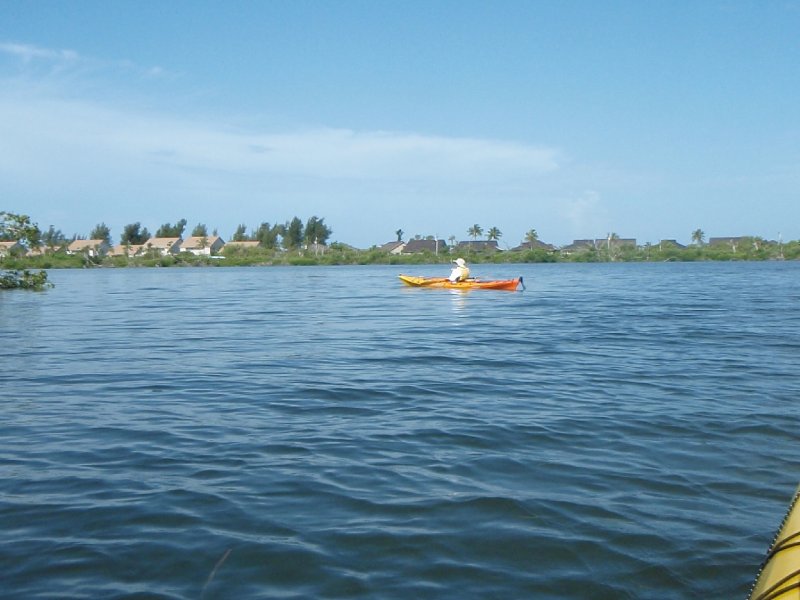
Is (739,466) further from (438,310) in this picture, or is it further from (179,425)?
(438,310)

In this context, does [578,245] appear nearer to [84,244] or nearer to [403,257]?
[403,257]

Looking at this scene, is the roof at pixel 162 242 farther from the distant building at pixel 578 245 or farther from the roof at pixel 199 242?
the distant building at pixel 578 245

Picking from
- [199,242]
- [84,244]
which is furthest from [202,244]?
[84,244]

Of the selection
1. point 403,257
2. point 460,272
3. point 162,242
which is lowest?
point 460,272

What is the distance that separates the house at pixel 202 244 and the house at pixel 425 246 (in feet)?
103

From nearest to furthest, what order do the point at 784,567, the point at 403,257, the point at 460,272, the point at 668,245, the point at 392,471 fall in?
the point at 784,567
the point at 392,471
the point at 460,272
the point at 403,257
the point at 668,245

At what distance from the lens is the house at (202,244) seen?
124 metres

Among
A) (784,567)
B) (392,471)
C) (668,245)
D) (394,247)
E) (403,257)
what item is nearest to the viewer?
(784,567)

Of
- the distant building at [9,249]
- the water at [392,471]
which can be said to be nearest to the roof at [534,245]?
the distant building at [9,249]

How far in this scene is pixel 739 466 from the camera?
21.4 feet

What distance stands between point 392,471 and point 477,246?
406 feet

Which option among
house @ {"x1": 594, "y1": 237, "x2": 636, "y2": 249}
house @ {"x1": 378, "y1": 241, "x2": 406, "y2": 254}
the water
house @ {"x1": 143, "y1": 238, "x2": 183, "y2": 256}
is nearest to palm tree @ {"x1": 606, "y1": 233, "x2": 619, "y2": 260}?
house @ {"x1": 594, "y1": 237, "x2": 636, "y2": 249}

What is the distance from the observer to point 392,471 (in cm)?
628

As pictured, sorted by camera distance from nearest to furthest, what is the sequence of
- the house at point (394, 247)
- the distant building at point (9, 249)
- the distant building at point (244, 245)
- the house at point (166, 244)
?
the distant building at point (9, 249)
the distant building at point (244, 245)
the house at point (166, 244)
the house at point (394, 247)
